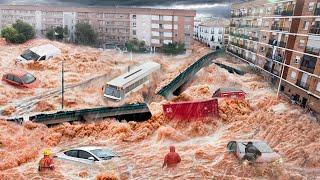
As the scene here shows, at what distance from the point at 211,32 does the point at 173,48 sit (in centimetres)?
976

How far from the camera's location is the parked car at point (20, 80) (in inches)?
517

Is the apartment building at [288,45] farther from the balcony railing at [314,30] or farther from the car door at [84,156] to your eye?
the car door at [84,156]

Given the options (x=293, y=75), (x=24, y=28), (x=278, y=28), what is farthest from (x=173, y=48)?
(x=293, y=75)

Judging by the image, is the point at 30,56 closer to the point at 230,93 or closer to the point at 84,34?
the point at 84,34

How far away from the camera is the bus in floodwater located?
1216 centimetres

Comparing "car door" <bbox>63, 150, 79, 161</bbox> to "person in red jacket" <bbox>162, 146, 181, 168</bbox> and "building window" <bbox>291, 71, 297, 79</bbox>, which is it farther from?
"building window" <bbox>291, 71, 297, 79</bbox>

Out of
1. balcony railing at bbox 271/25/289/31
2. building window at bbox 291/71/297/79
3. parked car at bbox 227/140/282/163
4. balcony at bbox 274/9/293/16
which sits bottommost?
parked car at bbox 227/140/282/163

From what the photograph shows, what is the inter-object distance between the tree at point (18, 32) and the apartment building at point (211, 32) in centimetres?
1374

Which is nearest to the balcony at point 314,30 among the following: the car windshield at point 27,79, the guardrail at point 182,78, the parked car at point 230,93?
the parked car at point 230,93

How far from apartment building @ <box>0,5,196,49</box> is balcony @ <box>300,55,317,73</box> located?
10.8m

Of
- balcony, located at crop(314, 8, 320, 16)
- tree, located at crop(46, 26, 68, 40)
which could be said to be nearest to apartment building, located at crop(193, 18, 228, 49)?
tree, located at crop(46, 26, 68, 40)

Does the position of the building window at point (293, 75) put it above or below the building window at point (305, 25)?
below

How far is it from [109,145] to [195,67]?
9.02m

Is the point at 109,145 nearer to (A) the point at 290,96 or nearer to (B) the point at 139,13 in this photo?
(A) the point at 290,96
